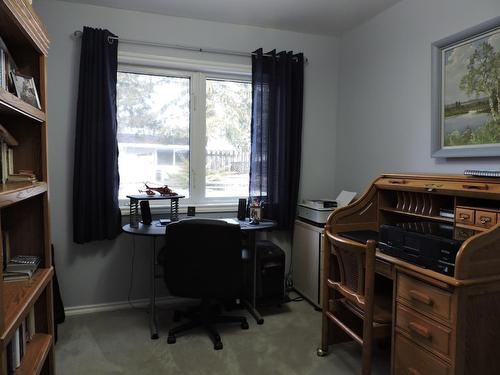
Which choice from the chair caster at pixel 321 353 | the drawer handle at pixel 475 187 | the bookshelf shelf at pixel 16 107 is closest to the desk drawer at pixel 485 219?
the drawer handle at pixel 475 187

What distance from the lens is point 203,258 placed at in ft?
7.51

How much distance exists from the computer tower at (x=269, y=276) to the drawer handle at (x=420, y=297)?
1.33 meters

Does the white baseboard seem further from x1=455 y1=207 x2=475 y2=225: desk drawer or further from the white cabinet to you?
x1=455 y1=207 x2=475 y2=225: desk drawer

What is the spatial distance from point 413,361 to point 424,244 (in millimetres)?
583

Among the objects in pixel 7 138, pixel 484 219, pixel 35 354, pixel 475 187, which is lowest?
pixel 35 354

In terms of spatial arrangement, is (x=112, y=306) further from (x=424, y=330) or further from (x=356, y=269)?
(x=424, y=330)

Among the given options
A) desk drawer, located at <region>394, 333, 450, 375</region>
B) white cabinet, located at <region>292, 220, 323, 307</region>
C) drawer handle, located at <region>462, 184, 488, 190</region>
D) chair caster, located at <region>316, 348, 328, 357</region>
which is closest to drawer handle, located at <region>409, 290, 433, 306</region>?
desk drawer, located at <region>394, 333, 450, 375</region>

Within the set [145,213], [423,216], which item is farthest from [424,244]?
[145,213]

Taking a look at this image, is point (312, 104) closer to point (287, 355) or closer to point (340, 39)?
point (340, 39)

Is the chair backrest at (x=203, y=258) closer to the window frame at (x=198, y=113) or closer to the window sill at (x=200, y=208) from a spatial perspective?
the window sill at (x=200, y=208)

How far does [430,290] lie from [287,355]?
1.08m

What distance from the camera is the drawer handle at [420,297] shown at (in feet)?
5.37

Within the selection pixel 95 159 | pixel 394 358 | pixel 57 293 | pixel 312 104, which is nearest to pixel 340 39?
pixel 312 104

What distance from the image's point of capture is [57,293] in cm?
265
